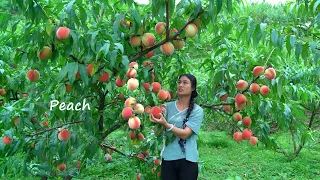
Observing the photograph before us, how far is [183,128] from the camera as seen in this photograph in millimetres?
2139

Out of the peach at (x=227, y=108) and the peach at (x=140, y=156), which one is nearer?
the peach at (x=227, y=108)

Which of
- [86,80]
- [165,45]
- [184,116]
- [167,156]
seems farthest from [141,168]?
[86,80]

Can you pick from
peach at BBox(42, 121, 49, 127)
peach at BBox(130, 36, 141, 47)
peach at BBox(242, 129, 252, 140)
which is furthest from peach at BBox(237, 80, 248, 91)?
peach at BBox(42, 121, 49, 127)

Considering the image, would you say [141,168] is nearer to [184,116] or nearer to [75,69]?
[184,116]

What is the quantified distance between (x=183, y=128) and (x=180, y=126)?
0.02 metres

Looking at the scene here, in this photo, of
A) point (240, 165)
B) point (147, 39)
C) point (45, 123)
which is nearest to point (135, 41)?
point (147, 39)

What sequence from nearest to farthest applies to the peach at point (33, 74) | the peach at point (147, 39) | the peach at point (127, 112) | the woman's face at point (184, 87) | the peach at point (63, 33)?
the peach at point (63, 33)
the peach at point (127, 112)
the peach at point (147, 39)
the peach at point (33, 74)
the woman's face at point (184, 87)

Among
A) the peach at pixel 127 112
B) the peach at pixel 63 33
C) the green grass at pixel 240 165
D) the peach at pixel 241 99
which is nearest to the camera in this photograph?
the peach at pixel 63 33

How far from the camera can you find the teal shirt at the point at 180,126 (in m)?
2.14

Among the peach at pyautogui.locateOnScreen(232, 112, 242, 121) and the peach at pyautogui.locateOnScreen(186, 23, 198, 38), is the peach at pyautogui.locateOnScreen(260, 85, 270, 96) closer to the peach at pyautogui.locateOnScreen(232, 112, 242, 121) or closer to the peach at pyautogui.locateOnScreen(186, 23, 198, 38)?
the peach at pyautogui.locateOnScreen(232, 112, 242, 121)

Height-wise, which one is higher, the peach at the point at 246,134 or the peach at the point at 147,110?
the peach at the point at 147,110

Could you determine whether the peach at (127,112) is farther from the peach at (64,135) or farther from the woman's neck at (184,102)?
the woman's neck at (184,102)

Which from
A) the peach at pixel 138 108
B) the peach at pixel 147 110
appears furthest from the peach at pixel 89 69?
the peach at pixel 147 110

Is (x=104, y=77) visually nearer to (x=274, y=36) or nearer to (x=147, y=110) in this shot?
(x=147, y=110)
